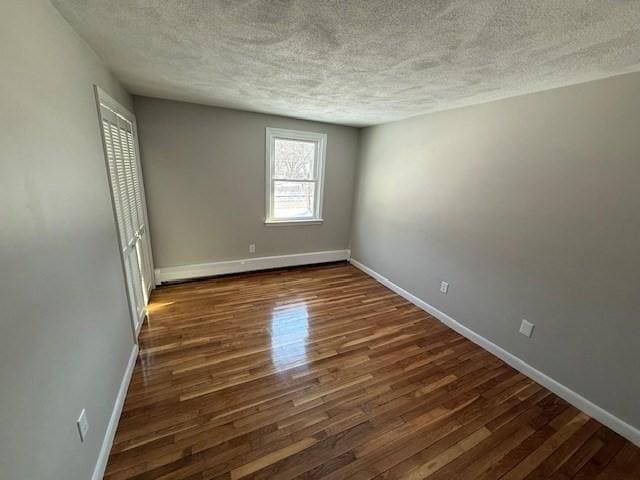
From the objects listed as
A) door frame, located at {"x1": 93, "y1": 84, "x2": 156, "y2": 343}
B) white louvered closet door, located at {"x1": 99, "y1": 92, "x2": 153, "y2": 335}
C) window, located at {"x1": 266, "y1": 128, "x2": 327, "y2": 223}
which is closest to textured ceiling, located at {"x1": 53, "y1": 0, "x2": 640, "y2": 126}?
door frame, located at {"x1": 93, "y1": 84, "x2": 156, "y2": 343}

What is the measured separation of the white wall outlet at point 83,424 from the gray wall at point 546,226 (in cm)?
288

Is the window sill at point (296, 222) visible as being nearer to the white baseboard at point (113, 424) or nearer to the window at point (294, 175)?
the window at point (294, 175)

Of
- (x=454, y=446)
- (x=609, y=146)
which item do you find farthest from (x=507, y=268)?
(x=454, y=446)

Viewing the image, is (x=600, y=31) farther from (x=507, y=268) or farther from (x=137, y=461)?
(x=137, y=461)

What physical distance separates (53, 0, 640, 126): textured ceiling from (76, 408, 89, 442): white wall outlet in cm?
184

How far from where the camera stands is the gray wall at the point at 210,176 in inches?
114

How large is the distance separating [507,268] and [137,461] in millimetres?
2851

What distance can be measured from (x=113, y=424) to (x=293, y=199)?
3051 millimetres

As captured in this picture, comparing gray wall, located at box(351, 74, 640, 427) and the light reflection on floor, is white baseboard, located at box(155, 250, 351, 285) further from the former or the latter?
gray wall, located at box(351, 74, 640, 427)

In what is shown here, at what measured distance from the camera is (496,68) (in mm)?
1518

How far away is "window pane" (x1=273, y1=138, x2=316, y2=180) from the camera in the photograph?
3.61 m

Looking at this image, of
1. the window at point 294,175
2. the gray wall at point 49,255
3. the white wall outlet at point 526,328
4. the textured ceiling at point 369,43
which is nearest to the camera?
the gray wall at point 49,255

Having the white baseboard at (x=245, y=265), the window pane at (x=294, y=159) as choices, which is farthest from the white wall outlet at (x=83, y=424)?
the window pane at (x=294, y=159)

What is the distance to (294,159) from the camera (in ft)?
12.2
